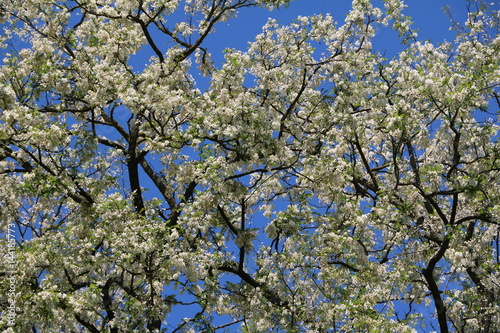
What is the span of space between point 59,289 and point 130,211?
1.73 meters

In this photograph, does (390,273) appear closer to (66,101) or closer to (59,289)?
(59,289)

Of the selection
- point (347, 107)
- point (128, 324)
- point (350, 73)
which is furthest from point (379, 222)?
point (128, 324)

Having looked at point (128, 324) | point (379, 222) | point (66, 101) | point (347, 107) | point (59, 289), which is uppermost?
point (66, 101)

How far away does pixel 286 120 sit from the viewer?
1252cm

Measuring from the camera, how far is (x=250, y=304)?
38.0 feet

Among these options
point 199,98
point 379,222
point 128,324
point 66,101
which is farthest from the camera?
point 66,101

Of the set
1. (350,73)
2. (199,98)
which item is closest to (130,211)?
(199,98)

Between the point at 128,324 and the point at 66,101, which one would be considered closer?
the point at 128,324

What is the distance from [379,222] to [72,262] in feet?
17.0

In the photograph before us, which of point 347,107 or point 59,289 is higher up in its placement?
point 347,107

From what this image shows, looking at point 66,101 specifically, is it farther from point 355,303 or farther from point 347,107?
point 355,303

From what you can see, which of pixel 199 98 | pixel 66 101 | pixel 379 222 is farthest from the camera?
pixel 66 101

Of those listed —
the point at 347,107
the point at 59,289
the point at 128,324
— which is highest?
the point at 347,107

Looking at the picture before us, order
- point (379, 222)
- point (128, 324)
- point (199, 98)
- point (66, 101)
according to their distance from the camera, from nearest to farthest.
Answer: point (128, 324) → point (379, 222) → point (199, 98) → point (66, 101)
